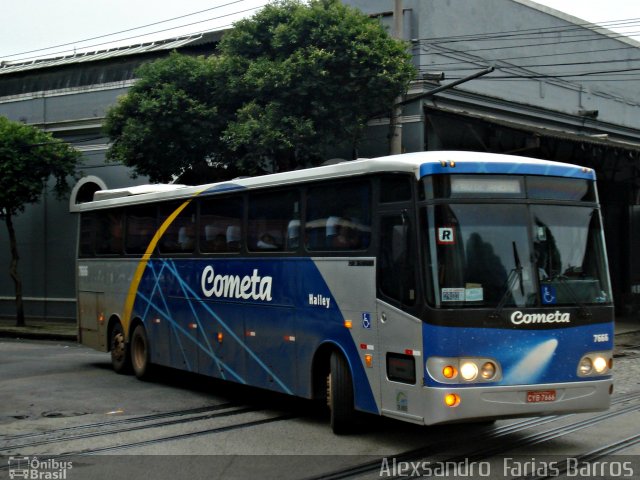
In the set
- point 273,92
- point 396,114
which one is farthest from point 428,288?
point 396,114

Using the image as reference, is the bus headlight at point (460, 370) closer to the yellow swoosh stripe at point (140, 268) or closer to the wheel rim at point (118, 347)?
the yellow swoosh stripe at point (140, 268)

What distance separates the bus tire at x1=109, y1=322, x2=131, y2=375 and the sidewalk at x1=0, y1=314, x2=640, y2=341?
9.18 metres

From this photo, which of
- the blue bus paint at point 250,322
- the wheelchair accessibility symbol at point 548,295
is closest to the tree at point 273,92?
the blue bus paint at point 250,322

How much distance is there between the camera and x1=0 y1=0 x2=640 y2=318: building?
958 inches

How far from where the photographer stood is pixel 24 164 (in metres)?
28.3

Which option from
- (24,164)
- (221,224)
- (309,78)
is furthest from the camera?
(24,164)

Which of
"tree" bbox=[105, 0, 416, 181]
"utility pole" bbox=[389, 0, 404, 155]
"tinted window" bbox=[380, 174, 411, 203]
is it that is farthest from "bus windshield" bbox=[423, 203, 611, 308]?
"tree" bbox=[105, 0, 416, 181]

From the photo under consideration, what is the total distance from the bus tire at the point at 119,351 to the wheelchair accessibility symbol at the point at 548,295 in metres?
8.65

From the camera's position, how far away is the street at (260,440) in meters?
8.28

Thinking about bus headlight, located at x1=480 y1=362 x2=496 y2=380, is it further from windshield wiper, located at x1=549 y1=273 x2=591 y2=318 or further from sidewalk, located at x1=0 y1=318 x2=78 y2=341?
sidewalk, located at x1=0 y1=318 x2=78 y2=341

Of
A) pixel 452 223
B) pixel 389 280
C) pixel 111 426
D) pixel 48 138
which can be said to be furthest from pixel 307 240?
pixel 48 138

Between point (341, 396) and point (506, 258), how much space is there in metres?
2.42

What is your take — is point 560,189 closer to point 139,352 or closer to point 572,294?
point 572,294

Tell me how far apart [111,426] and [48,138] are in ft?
65.4
